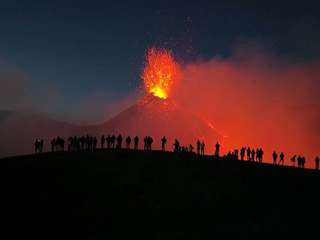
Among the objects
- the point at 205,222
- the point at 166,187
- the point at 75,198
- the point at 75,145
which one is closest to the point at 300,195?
the point at 205,222

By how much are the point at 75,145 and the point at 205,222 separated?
751 inches

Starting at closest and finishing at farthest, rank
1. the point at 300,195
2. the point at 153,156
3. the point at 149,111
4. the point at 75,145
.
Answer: the point at 300,195, the point at 153,156, the point at 75,145, the point at 149,111

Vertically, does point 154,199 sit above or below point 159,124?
below

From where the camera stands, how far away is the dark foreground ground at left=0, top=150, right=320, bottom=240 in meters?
19.2

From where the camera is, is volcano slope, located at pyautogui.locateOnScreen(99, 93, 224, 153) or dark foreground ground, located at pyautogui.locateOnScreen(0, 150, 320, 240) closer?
dark foreground ground, located at pyautogui.locateOnScreen(0, 150, 320, 240)

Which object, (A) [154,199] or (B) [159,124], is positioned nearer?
(A) [154,199]

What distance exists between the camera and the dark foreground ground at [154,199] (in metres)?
19.2

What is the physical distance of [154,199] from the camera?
2281 centimetres

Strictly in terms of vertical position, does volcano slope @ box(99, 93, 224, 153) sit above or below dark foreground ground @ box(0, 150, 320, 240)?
above

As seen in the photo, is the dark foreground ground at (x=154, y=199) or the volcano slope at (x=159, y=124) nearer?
the dark foreground ground at (x=154, y=199)

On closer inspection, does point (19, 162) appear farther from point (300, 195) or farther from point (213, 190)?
point (300, 195)

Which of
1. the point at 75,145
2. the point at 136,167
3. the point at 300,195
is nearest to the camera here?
the point at 300,195

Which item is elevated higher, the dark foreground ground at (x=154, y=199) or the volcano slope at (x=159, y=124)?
the volcano slope at (x=159, y=124)

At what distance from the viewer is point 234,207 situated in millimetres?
21734
